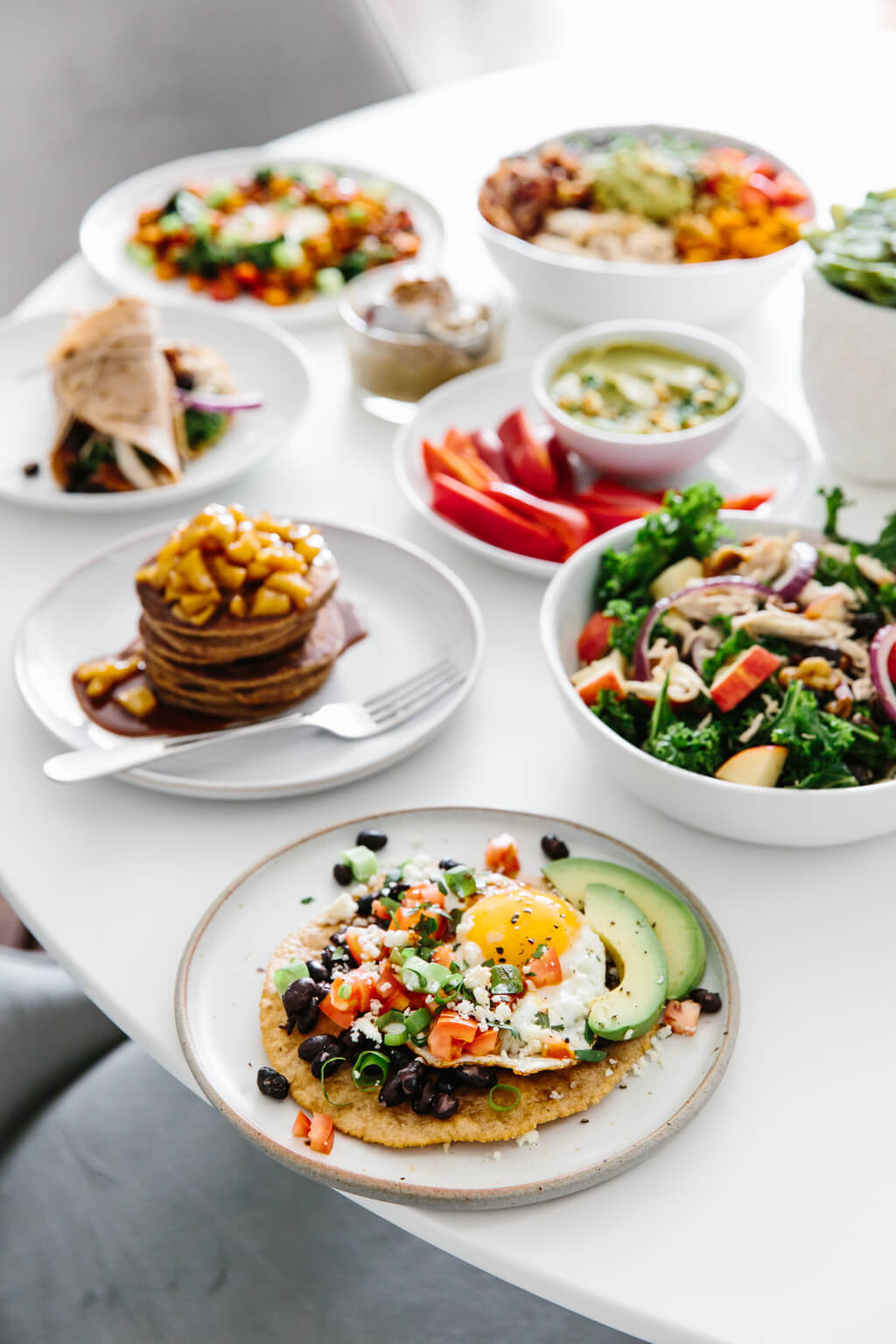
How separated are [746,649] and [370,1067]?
797mm

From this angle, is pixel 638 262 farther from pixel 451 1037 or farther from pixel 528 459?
pixel 451 1037

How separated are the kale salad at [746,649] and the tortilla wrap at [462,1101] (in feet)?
1.44

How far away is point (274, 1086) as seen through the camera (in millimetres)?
1322

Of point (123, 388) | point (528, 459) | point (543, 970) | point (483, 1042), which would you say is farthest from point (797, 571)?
point (123, 388)

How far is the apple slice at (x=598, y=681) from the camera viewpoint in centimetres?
173

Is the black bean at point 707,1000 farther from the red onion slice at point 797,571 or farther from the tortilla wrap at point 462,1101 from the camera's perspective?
the red onion slice at point 797,571

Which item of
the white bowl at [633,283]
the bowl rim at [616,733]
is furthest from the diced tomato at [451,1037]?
the white bowl at [633,283]

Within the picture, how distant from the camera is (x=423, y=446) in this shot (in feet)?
7.73

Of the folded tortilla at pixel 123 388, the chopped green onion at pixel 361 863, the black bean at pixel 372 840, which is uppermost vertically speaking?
the folded tortilla at pixel 123 388

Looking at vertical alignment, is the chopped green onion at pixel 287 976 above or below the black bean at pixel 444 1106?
above

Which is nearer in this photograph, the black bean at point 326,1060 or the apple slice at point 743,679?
the black bean at point 326,1060

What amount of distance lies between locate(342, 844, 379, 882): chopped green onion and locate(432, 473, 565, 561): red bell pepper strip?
795mm

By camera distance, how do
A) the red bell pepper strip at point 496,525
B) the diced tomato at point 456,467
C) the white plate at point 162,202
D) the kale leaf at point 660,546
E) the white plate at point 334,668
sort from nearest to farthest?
the white plate at point 334,668 < the kale leaf at point 660,546 < the red bell pepper strip at point 496,525 < the diced tomato at point 456,467 < the white plate at point 162,202

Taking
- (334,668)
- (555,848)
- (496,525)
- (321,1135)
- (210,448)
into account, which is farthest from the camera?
(210,448)
